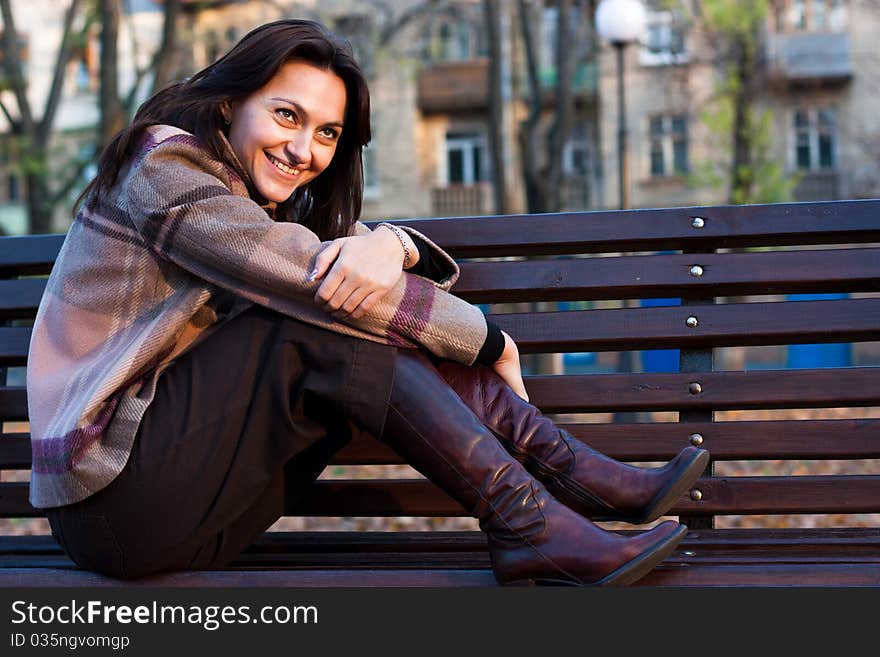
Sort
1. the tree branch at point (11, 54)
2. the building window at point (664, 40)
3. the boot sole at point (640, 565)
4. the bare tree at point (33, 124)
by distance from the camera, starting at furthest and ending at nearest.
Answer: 1. the building window at point (664, 40)
2. the bare tree at point (33, 124)
3. the tree branch at point (11, 54)
4. the boot sole at point (640, 565)

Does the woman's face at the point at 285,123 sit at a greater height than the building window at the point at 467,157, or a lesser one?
greater

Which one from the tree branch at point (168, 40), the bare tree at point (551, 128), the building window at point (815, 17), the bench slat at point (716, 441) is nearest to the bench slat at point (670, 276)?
the bench slat at point (716, 441)

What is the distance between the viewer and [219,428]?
2420mm

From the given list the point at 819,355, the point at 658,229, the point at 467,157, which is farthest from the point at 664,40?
the point at 658,229

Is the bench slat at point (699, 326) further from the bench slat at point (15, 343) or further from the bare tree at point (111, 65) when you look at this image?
the bare tree at point (111, 65)

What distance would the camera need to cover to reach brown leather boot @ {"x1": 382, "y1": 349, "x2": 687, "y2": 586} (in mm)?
2303

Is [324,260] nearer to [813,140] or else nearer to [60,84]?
[60,84]

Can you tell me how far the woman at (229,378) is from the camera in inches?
94.0

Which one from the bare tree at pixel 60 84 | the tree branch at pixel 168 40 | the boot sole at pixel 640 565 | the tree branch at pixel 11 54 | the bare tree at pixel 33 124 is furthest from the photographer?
the bare tree at pixel 33 124

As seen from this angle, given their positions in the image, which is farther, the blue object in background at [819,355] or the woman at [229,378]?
the blue object in background at [819,355]

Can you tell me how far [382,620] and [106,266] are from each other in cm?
97

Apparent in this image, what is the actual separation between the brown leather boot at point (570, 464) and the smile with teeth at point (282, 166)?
0.58 meters

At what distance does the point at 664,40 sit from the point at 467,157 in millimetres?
5455

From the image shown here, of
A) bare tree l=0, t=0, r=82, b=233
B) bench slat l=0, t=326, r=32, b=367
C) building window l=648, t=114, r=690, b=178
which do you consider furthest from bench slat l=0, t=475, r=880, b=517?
building window l=648, t=114, r=690, b=178
